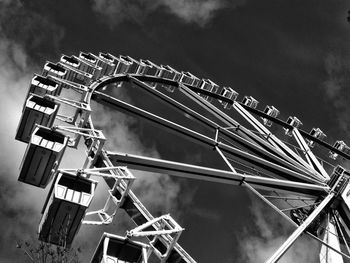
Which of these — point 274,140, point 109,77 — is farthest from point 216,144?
point 274,140

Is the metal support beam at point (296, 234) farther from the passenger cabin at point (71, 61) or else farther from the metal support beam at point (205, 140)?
the passenger cabin at point (71, 61)

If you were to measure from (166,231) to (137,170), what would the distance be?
2.62 meters

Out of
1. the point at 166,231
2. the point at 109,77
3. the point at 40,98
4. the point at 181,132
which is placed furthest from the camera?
the point at 109,77

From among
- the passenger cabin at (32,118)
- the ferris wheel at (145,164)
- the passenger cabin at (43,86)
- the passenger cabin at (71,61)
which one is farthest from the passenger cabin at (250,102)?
the passenger cabin at (32,118)

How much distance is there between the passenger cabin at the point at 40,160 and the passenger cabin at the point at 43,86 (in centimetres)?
495

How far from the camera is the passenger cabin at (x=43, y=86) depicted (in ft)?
58.9

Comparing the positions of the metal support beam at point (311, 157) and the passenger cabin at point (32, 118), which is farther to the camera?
the metal support beam at point (311, 157)

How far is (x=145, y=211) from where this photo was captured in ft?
42.6

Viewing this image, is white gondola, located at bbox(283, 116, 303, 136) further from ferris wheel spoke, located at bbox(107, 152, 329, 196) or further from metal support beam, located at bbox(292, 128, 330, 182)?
ferris wheel spoke, located at bbox(107, 152, 329, 196)

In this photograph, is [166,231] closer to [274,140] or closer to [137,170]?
[137,170]

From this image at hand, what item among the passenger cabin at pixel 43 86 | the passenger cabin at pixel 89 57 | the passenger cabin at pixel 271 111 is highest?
the passenger cabin at pixel 271 111

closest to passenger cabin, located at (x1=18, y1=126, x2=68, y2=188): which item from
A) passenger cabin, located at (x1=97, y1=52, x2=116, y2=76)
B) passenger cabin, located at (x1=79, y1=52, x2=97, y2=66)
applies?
passenger cabin, located at (x1=97, y1=52, x2=116, y2=76)

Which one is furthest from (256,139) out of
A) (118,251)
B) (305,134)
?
(118,251)

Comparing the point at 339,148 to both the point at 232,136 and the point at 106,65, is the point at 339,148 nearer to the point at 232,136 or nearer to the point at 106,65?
the point at 232,136
